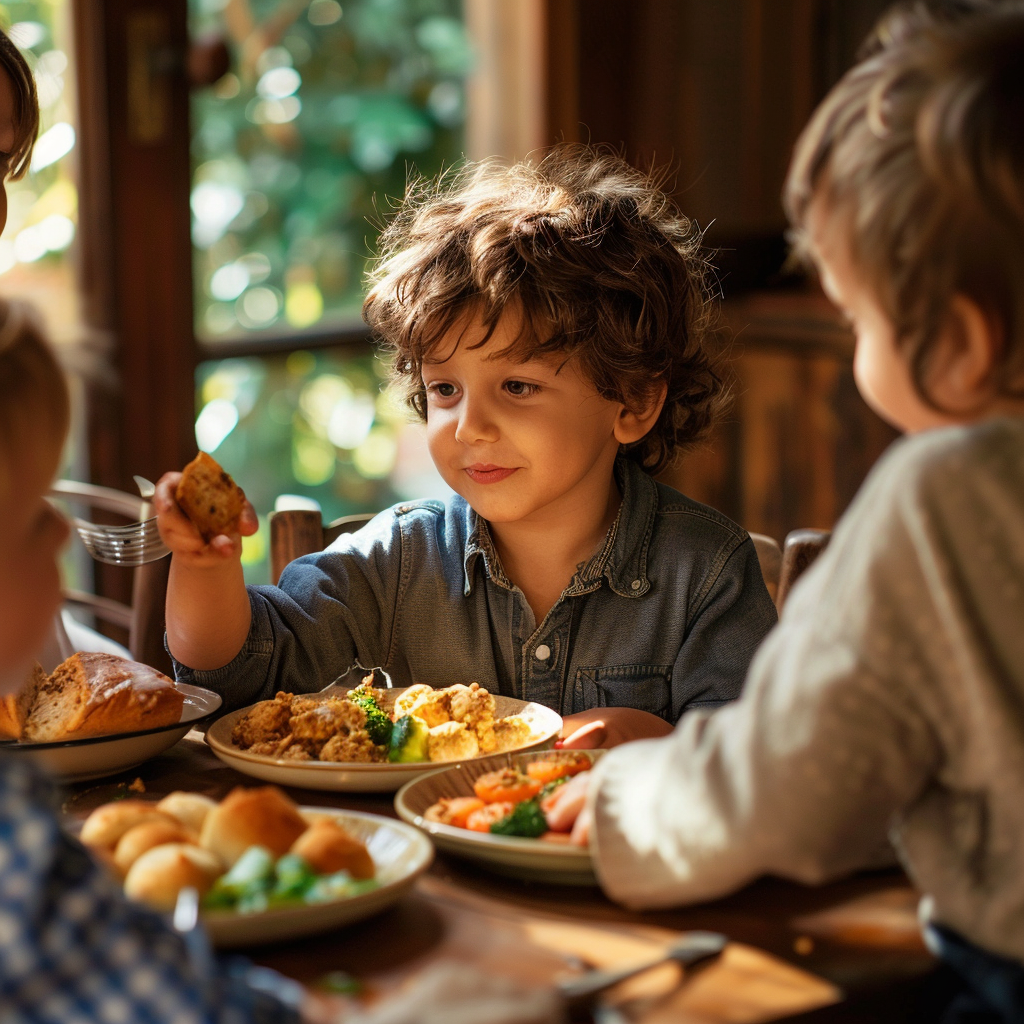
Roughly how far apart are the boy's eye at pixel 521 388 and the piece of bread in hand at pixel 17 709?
0.64 meters

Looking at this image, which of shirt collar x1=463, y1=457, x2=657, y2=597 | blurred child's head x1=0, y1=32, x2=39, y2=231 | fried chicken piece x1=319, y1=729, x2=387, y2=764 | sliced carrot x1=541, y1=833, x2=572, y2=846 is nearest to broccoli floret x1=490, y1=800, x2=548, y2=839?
sliced carrot x1=541, y1=833, x2=572, y2=846

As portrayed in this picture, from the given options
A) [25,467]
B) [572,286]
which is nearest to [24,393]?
[25,467]

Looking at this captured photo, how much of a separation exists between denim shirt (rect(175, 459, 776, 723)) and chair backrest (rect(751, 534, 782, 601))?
12 cm

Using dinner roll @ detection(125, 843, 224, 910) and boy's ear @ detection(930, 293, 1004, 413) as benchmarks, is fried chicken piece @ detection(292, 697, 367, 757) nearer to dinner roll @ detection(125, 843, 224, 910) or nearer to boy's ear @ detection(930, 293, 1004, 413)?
→ dinner roll @ detection(125, 843, 224, 910)

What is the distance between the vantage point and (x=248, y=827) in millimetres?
845

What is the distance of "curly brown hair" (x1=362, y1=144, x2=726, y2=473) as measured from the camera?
1524mm

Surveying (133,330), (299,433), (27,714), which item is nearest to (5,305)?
(27,714)

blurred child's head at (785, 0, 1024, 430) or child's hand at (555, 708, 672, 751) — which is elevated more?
blurred child's head at (785, 0, 1024, 430)

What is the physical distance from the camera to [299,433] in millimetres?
3219

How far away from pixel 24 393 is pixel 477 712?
594mm

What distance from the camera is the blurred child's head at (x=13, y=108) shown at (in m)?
1.66

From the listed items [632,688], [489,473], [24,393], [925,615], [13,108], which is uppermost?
[13,108]

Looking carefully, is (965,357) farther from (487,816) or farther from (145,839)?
(145,839)

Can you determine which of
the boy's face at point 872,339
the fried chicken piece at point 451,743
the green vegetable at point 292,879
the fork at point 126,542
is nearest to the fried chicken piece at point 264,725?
the fried chicken piece at point 451,743
